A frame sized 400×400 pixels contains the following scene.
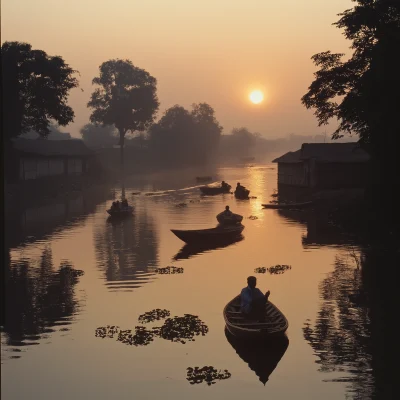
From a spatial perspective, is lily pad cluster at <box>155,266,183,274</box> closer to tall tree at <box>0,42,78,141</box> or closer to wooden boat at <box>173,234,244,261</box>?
wooden boat at <box>173,234,244,261</box>

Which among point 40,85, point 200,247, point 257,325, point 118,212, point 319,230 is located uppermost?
point 40,85

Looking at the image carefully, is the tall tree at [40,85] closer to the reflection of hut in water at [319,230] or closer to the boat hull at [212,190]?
the boat hull at [212,190]

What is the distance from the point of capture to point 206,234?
132 ft

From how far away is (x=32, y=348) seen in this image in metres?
19.5

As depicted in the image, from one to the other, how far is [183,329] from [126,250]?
59.7 ft

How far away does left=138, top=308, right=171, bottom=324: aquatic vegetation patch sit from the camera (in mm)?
22703

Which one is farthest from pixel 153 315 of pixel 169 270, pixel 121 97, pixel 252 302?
pixel 121 97

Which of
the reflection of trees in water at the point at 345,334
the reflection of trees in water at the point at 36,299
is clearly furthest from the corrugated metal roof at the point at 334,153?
the reflection of trees in water at the point at 36,299

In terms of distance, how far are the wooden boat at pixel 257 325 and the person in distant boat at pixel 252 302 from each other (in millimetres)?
213

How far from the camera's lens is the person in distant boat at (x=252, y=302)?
20234mm

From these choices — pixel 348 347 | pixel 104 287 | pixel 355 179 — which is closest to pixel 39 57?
pixel 355 179

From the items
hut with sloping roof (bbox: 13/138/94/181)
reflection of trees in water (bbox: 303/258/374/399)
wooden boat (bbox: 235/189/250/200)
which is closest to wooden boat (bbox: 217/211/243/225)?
reflection of trees in water (bbox: 303/258/374/399)

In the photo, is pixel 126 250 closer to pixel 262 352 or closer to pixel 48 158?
pixel 262 352

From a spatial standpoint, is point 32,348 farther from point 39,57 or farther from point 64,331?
point 39,57
